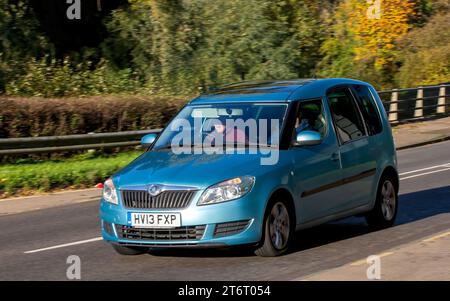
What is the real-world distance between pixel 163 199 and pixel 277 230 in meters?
1.25

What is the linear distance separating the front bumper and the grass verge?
7.77 metres

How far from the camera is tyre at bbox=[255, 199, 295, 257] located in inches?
376

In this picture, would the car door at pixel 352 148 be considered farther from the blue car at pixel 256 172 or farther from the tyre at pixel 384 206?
the tyre at pixel 384 206

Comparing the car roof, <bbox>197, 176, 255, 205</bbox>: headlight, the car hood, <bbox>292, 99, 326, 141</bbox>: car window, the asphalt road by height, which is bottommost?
the asphalt road

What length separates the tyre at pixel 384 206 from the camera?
11.8m

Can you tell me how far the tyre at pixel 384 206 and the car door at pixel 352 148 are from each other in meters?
0.32

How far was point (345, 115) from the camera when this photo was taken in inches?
445

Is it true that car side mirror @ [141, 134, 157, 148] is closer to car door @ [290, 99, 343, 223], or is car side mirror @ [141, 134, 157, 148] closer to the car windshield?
the car windshield

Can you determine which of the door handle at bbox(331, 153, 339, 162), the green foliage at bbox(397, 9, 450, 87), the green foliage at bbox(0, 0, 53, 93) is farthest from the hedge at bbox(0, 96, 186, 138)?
the green foliage at bbox(397, 9, 450, 87)

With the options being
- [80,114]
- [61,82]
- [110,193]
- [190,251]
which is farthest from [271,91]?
[61,82]

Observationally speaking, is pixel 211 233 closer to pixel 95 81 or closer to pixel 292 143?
pixel 292 143

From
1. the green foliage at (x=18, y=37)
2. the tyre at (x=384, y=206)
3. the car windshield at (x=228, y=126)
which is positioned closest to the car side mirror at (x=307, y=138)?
the car windshield at (x=228, y=126)

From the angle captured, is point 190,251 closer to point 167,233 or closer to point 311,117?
point 167,233
